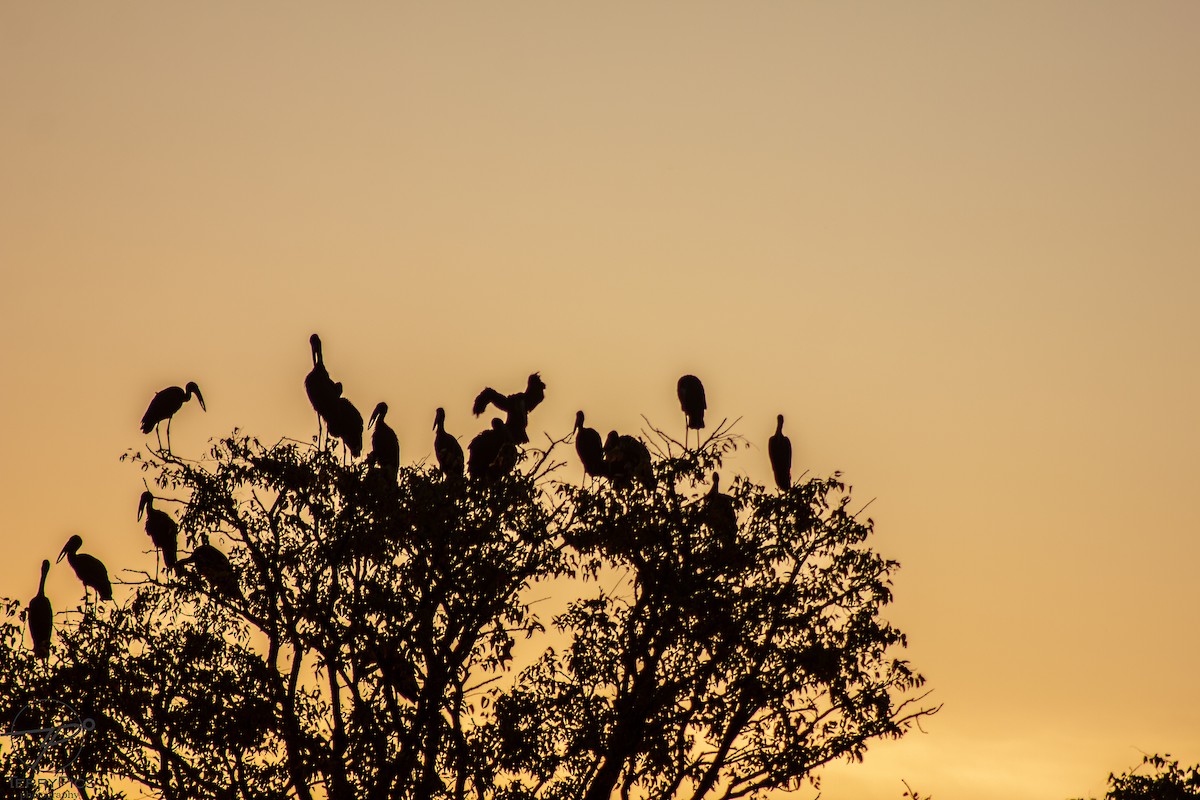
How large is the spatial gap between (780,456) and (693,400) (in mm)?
1722

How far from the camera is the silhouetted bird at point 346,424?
64.7 ft

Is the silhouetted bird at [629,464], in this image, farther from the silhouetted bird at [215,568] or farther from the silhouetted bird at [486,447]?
the silhouetted bird at [215,568]

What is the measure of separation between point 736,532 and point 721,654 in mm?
1248

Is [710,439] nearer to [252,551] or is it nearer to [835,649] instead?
[835,649]

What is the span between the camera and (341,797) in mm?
15062

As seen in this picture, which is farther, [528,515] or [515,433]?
[515,433]

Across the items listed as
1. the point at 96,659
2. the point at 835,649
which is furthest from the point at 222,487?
the point at 835,649

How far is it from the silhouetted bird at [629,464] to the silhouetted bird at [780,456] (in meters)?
6.91

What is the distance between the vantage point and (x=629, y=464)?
16.7 meters

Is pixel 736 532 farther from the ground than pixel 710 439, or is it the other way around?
pixel 710 439

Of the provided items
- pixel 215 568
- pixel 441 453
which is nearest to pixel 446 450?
pixel 441 453

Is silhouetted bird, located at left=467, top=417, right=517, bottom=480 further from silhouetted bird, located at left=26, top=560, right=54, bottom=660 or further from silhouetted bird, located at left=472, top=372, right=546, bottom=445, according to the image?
silhouetted bird, located at left=26, top=560, right=54, bottom=660

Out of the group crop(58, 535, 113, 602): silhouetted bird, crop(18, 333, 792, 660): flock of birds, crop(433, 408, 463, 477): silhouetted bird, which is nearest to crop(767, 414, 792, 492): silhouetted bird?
crop(18, 333, 792, 660): flock of birds

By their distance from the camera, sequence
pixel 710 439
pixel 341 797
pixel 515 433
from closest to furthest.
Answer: pixel 341 797 → pixel 710 439 → pixel 515 433
